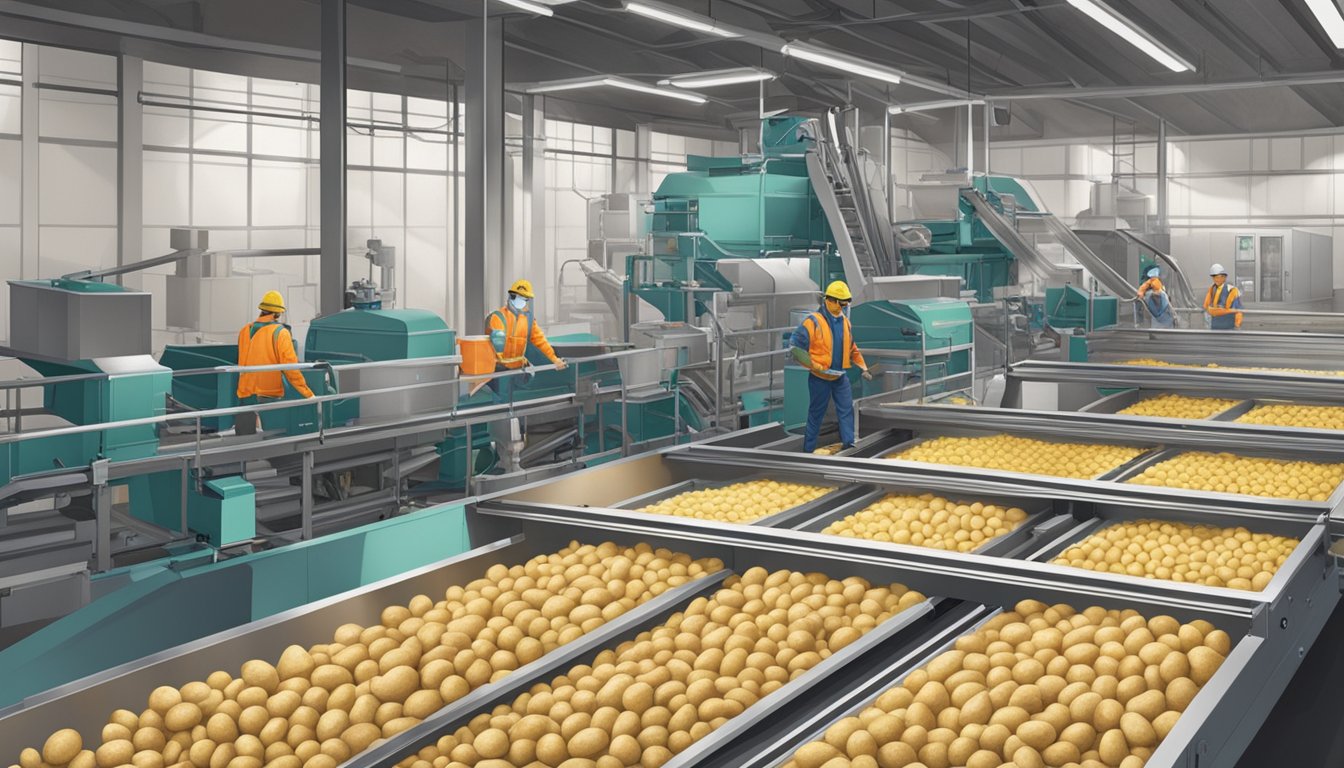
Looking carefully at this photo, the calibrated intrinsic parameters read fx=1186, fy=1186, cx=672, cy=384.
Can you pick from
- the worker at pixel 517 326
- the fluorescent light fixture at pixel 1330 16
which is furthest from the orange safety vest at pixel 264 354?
the fluorescent light fixture at pixel 1330 16

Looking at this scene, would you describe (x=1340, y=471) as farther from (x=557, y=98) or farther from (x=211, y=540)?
(x=557, y=98)

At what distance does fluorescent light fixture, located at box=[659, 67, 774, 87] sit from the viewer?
1298 centimetres

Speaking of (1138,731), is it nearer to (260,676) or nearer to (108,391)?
(260,676)

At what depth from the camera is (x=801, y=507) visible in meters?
4.75

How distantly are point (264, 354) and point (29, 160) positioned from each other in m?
2.69

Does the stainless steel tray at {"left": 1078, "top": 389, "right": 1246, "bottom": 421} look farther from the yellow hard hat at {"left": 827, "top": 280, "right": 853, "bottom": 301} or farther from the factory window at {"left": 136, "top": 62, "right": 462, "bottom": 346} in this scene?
the factory window at {"left": 136, "top": 62, "right": 462, "bottom": 346}

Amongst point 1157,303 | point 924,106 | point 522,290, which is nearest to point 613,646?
point 522,290

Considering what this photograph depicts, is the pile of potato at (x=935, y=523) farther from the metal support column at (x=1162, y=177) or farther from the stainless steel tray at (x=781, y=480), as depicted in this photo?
the metal support column at (x=1162, y=177)

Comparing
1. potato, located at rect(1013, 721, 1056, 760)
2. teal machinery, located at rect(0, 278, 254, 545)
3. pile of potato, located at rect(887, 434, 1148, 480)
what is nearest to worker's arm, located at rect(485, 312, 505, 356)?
teal machinery, located at rect(0, 278, 254, 545)

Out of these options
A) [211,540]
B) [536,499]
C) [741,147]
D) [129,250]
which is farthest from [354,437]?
[741,147]

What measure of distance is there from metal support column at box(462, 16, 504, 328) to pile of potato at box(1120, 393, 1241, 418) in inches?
212

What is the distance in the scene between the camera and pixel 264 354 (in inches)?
289

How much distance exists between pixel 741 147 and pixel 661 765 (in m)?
11.4

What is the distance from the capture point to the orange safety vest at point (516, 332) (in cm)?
816
